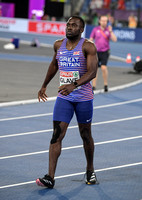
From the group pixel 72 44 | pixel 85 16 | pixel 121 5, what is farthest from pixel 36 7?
pixel 72 44

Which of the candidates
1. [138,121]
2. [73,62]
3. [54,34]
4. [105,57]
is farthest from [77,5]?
[73,62]

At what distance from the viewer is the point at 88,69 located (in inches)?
257

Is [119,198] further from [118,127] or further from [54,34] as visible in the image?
[54,34]

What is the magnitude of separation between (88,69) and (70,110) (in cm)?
55

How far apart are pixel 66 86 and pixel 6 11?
41.8 meters

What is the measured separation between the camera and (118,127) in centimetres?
1084

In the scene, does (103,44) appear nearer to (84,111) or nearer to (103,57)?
(103,57)

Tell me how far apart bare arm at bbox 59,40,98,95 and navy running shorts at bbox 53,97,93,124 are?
0.74 feet

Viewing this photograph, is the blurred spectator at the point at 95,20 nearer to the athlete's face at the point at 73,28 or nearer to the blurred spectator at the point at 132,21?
the blurred spectator at the point at 132,21

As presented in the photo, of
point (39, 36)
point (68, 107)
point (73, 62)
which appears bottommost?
point (39, 36)

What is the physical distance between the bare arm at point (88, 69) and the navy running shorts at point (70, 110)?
Result: 23 centimetres

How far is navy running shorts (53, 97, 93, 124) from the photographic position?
6.63 meters

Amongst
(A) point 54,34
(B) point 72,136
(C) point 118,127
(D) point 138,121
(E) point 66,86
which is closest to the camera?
(E) point 66,86

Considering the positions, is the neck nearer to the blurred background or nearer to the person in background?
the blurred background
